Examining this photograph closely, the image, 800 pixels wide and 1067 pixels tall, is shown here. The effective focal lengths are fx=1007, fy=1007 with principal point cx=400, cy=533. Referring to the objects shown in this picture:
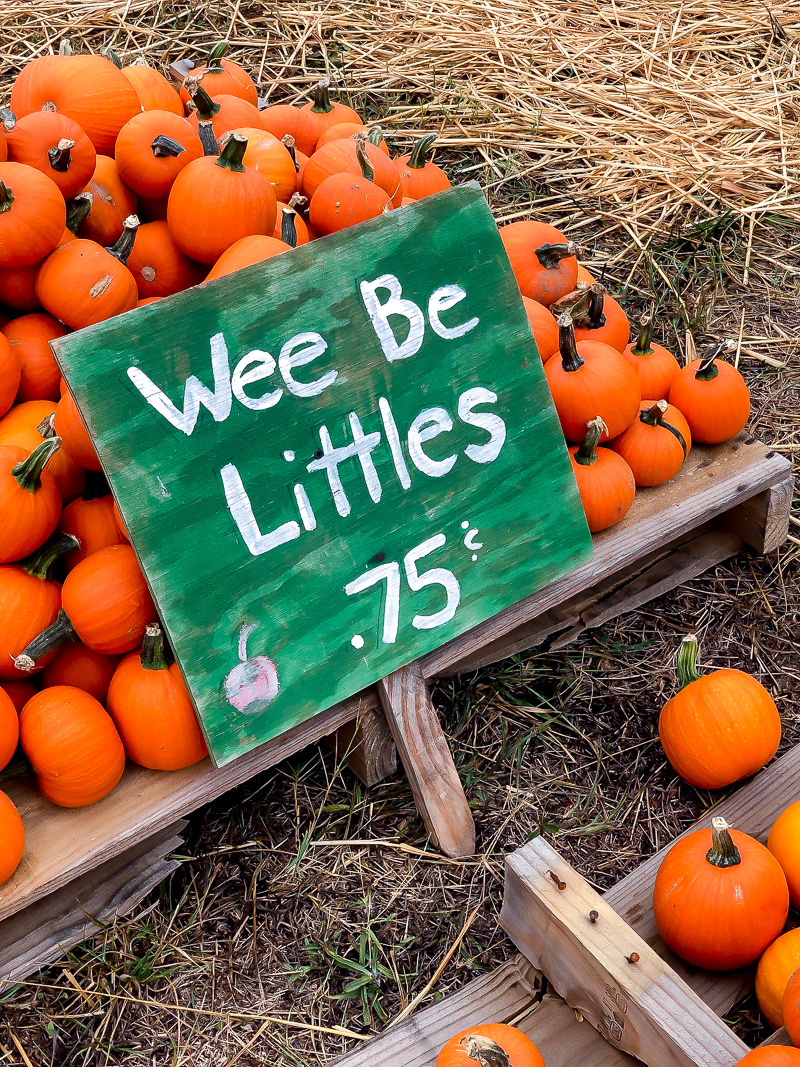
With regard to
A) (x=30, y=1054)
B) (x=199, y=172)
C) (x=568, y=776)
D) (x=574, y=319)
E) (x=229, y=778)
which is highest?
(x=199, y=172)

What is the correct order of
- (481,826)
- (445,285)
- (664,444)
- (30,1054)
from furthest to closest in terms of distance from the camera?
(664,444) < (481,826) < (445,285) < (30,1054)

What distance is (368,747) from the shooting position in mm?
1941

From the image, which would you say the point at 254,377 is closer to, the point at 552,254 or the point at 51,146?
the point at 51,146

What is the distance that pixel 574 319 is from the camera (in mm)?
2236

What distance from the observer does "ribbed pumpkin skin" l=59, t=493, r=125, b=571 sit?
1775mm

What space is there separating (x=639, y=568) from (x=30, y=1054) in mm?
1567

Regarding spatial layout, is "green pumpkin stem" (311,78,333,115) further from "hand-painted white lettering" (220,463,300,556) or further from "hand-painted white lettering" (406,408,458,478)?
"hand-painted white lettering" (220,463,300,556)

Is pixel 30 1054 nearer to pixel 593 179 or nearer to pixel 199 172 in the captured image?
pixel 199 172

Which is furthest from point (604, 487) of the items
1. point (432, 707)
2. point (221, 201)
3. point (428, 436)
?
point (221, 201)

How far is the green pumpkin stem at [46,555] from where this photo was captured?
5.61ft

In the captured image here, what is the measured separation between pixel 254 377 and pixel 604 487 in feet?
2.61

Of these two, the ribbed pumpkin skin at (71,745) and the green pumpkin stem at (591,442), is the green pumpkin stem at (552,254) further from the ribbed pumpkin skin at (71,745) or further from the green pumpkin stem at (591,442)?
the ribbed pumpkin skin at (71,745)

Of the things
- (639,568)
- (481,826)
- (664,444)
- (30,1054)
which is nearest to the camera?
(30,1054)

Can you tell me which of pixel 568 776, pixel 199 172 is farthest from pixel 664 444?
pixel 199 172
